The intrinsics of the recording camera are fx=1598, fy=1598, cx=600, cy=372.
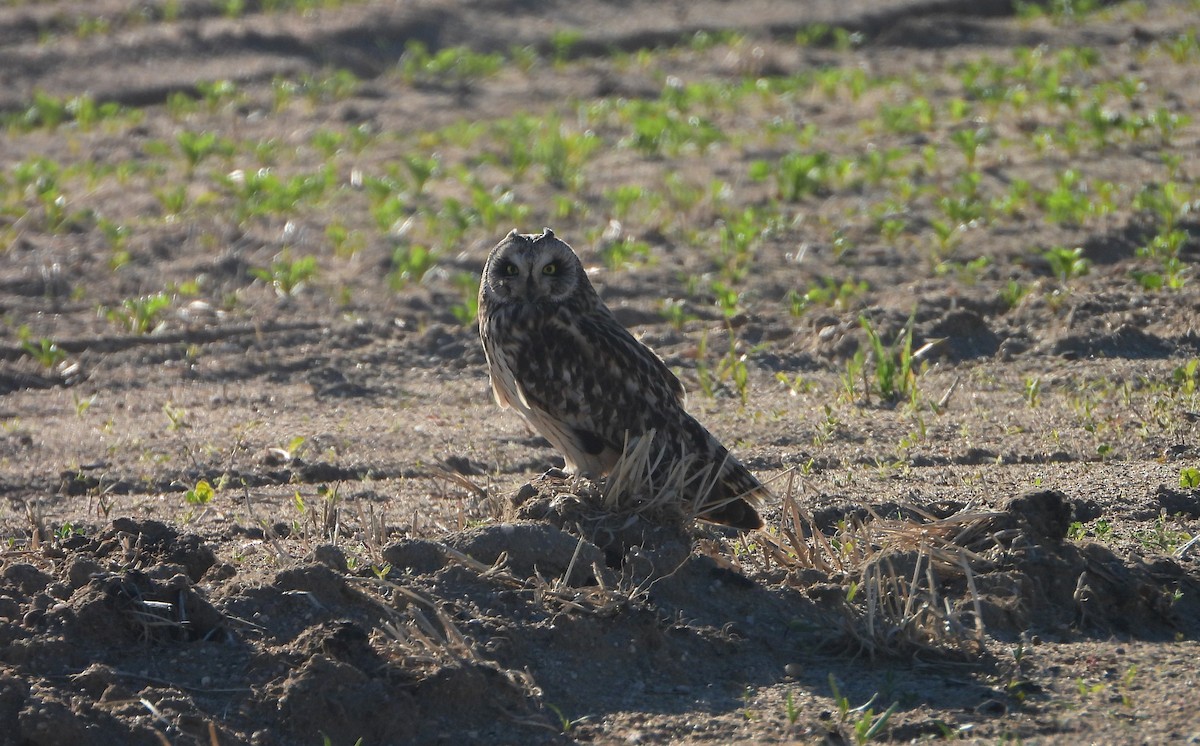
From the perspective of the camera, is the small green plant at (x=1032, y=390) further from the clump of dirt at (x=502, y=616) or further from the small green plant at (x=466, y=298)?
the small green plant at (x=466, y=298)

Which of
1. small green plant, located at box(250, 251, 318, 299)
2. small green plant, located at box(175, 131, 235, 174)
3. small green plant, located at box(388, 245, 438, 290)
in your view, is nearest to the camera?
small green plant, located at box(250, 251, 318, 299)

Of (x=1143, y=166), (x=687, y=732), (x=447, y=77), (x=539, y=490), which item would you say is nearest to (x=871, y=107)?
(x=1143, y=166)

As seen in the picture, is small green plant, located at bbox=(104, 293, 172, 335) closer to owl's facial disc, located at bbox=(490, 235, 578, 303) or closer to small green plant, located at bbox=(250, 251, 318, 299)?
small green plant, located at bbox=(250, 251, 318, 299)

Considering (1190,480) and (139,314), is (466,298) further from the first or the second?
(1190,480)

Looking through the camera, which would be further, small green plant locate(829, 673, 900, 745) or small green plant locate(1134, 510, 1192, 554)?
small green plant locate(1134, 510, 1192, 554)

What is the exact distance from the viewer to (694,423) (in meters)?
6.49

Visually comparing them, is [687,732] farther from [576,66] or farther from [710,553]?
[576,66]

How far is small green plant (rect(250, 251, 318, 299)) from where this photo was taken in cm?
1001

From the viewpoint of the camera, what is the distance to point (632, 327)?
9.46 meters

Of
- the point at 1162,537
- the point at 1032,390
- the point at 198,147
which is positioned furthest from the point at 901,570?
the point at 198,147

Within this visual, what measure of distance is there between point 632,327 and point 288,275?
2.28 m

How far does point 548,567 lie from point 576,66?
11.9 metres

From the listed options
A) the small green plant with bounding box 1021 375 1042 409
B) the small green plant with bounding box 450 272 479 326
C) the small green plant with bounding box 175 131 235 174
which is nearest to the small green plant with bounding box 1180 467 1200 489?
the small green plant with bounding box 1021 375 1042 409

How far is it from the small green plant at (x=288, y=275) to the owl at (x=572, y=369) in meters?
3.24
